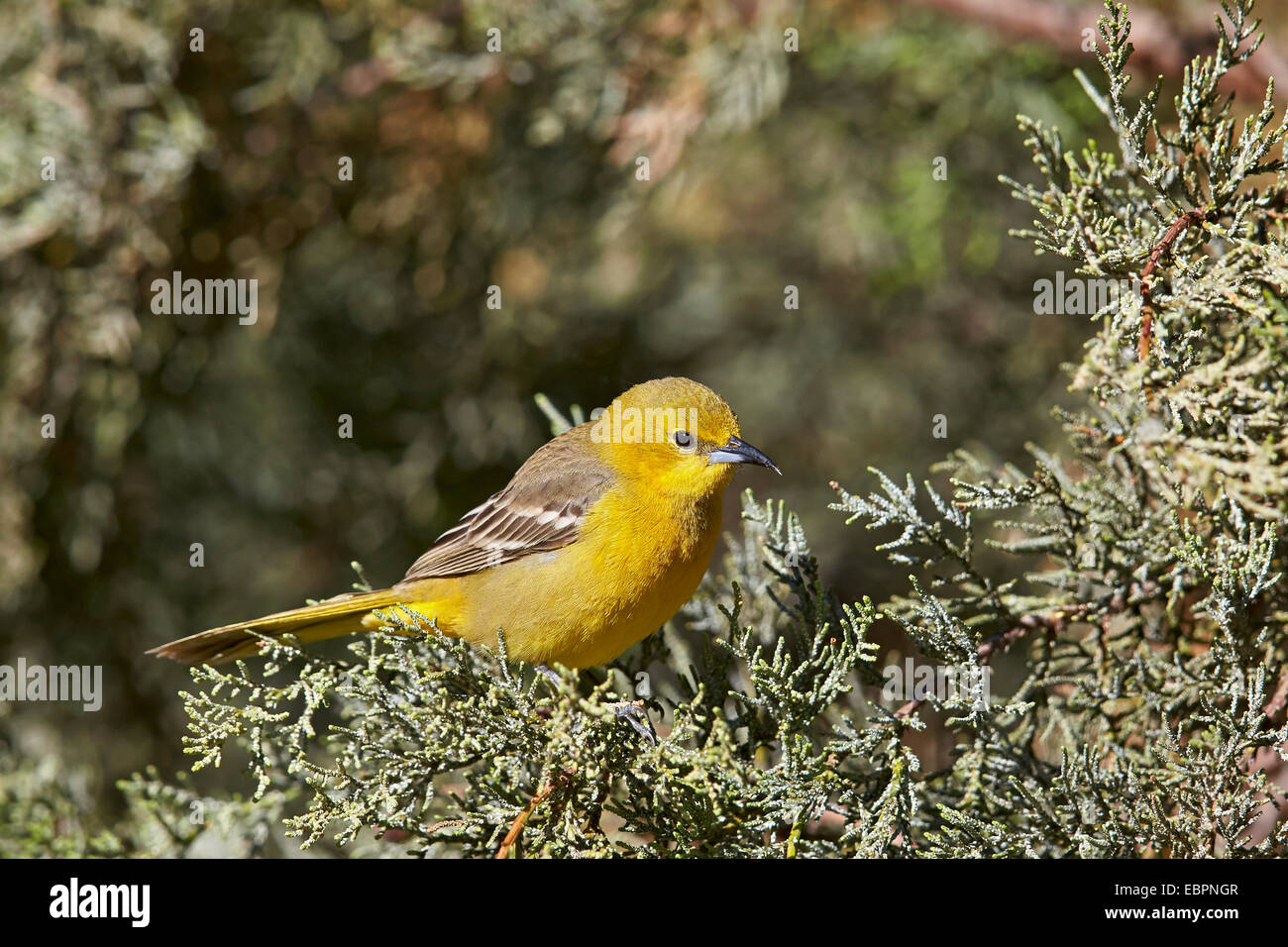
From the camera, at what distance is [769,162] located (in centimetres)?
601

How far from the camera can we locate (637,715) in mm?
3449

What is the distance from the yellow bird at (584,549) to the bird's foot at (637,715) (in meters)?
0.30

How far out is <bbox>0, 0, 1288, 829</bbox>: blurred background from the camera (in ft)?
15.6

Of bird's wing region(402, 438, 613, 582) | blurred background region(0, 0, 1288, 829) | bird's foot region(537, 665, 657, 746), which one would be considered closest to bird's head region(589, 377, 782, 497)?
bird's wing region(402, 438, 613, 582)

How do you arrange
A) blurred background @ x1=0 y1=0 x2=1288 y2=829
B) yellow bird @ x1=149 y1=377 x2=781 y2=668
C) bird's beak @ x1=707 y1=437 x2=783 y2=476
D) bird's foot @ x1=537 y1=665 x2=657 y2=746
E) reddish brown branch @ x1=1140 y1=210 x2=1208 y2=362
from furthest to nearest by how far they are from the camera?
blurred background @ x1=0 y1=0 x2=1288 y2=829 → bird's beak @ x1=707 y1=437 x2=783 y2=476 → yellow bird @ x1=149 y1=377 x2=781 y2=668 → bird's foot @ x1=537 y1=665 x2=657 y2=746 → reddish brown branch @ x1=1140 y1=210 x2=1208 y2=362

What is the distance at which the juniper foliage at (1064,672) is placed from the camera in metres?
2.58

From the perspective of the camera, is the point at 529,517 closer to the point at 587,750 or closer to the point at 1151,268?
the point at 587,750

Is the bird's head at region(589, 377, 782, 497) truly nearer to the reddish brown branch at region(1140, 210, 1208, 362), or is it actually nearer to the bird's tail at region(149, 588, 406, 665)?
the bird's tail at region(149, 588, 406, 665)

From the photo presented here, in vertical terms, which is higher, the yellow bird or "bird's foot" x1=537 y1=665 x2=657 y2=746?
the yellow bird

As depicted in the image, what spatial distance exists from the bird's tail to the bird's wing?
293 millimetres

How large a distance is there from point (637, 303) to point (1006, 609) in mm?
3323

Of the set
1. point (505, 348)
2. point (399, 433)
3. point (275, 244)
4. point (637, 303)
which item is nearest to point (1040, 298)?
point (637, 303)

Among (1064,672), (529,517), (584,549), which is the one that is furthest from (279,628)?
(1064,672)

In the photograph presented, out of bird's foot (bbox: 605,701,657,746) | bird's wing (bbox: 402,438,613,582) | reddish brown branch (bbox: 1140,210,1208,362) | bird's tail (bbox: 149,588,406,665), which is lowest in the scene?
bird's foot (bbox: 605,701,657,746)
